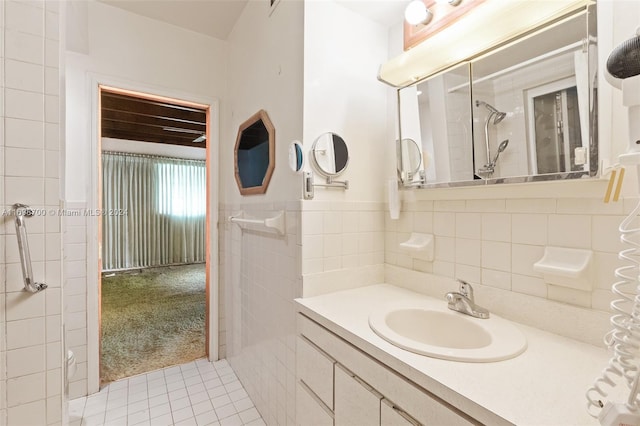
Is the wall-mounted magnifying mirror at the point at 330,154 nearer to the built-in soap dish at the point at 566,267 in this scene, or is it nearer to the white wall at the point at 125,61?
the built-in soap dish at the point at 566,267

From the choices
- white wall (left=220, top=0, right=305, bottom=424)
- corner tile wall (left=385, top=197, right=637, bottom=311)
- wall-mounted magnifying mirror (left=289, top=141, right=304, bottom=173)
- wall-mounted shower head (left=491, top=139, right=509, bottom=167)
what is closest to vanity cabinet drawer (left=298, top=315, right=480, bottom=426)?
white wall (left=220, top=0, right=305, bottom=424)

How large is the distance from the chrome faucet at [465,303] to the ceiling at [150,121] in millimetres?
2427

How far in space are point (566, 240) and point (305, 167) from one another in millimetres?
1003

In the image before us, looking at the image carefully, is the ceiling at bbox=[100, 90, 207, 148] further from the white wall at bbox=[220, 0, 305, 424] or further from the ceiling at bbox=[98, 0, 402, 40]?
the white wall at bbox=[220, 0, 305, 424]

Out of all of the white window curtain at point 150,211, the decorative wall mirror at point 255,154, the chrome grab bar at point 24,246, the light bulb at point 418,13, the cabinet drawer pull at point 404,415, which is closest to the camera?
the cabinet drawer pull at point 404,415

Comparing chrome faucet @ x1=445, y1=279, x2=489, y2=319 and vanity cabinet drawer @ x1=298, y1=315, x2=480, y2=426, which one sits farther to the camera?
chrome faucet @ x1=445, y1=279, x2=489, y2=319

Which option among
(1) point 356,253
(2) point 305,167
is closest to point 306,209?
(2) point 305,167

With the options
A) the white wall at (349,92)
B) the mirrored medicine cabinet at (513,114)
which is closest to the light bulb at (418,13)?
the mirrored medicine cabinet at (513,114)

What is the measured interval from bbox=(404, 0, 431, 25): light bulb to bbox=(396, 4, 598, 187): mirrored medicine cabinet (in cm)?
23

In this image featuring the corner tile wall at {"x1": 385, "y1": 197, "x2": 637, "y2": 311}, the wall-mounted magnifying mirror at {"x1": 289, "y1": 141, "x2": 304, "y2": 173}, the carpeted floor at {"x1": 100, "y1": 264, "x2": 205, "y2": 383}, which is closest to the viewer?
the corner tile wall at {"x1": 385, "y1": 197, "x2": 637, "y2": 311}

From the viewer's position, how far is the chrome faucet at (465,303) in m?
1.07

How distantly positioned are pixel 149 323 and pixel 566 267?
3.48 metres

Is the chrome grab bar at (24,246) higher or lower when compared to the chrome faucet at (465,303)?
higher

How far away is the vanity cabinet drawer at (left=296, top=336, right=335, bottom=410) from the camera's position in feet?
3.58
